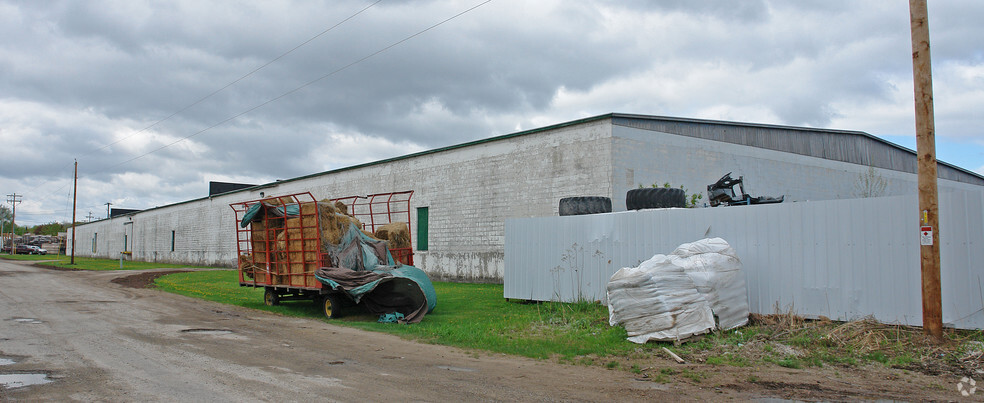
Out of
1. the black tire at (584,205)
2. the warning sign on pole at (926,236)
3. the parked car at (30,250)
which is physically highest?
the black tire at (584,205)

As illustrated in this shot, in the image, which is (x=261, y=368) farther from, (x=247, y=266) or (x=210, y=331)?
(x=247, y=266)

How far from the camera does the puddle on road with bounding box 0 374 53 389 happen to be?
20.7ft

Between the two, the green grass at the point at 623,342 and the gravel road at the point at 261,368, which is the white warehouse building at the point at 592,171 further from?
the gravel road at the point at 261,368

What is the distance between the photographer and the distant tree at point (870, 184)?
25.9 m

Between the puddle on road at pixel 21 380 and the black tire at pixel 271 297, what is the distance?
7994mm

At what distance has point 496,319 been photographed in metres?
12.0

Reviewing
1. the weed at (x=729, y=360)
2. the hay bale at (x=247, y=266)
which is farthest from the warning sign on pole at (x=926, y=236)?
the hay bale at (x=247, y=266)

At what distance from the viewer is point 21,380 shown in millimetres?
6516

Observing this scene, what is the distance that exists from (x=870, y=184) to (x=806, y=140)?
4.37 metres

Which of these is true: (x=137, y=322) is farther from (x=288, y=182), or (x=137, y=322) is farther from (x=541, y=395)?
(x=288, y=182)

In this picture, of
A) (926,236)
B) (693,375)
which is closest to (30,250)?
(693,375)

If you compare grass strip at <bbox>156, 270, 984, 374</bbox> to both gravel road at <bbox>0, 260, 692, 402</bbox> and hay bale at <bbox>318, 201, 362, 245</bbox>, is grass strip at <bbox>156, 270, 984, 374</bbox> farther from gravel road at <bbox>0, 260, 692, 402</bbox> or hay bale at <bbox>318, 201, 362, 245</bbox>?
hay bale at <bbox>318, 201, 362, 245</bbox>

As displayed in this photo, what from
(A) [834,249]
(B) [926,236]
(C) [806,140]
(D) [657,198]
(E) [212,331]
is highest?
(C) [806,140]

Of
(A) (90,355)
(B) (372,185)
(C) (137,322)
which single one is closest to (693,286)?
(A) (90,355)
